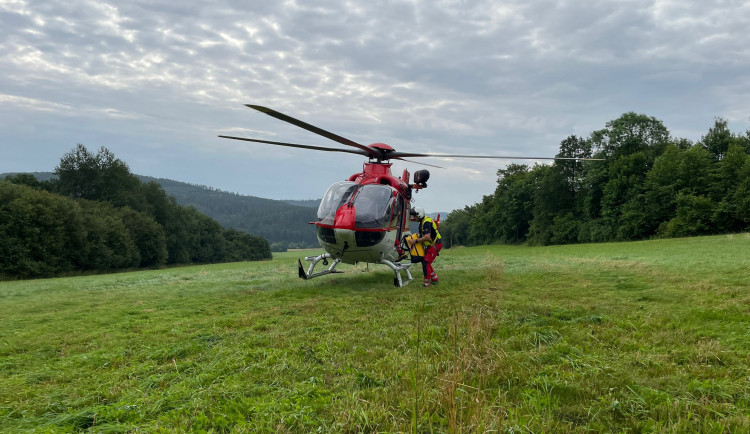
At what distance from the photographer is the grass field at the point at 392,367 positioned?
2.85 m

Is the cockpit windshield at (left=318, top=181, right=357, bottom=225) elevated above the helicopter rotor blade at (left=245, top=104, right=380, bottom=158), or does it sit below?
below

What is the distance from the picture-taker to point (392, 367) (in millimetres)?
3898

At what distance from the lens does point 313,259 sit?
1207 centimetres

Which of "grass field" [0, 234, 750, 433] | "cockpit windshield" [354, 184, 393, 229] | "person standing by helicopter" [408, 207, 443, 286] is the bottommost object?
"grass field" [0, 234, 750, 433]

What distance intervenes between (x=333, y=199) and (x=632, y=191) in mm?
48716

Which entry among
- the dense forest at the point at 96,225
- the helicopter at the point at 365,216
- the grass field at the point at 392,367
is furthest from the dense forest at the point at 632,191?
the dense forest at the point at 96,225

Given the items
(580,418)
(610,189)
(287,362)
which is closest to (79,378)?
(287,362)

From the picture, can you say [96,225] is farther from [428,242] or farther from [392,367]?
[392,367]

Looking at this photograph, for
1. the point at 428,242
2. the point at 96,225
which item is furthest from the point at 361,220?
the point at 96,225

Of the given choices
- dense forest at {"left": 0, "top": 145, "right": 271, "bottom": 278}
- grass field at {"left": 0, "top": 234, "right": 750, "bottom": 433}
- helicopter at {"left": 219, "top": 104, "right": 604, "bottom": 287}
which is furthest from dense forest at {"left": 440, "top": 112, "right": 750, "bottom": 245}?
dense forest at {"left": 0, "top": 145, "right": 271, "bottom": 278}

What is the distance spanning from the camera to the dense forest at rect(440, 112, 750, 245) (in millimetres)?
40406

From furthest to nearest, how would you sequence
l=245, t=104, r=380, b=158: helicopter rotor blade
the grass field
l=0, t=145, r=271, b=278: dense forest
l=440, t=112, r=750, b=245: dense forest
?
l=440, t=112, r=750, b=245: dense forest < l=0, t=145, r=271, b=278: dense forest < l=245, t=104, r=380, b=158: helicopter rotor blade < the grass field

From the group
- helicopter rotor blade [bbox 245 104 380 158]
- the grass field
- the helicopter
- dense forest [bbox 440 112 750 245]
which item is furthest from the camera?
dense forest [bbox 440 112 750 245]

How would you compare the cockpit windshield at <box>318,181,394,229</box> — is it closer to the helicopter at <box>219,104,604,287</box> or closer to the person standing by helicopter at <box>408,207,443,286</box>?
the helicopter at <box>219,104,604,287</box>
